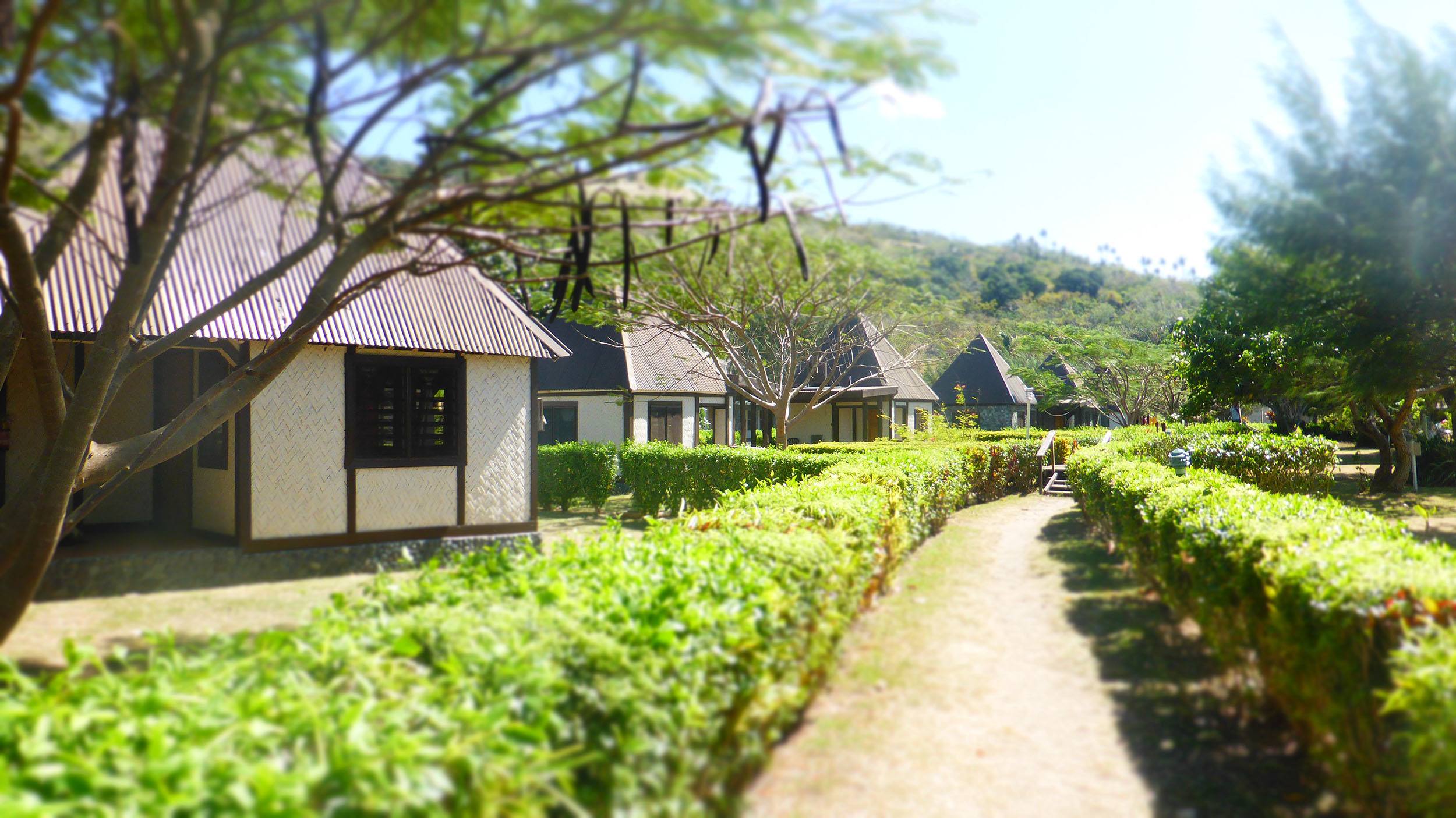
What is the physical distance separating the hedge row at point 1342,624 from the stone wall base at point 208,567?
20.1ft

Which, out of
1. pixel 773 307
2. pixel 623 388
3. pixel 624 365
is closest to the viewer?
pixel 773 307

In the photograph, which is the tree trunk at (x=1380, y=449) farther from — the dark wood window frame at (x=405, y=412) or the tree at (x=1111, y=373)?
the dark wood window frame at (x=405, y=412)

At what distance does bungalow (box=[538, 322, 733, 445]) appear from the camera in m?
24.1

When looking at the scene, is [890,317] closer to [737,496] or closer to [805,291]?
[805,291]

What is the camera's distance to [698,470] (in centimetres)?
1655

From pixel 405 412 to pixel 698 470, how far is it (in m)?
6.49

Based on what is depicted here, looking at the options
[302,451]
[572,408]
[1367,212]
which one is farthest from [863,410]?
[302,451]

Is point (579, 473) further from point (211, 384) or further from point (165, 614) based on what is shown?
point (165, 614)

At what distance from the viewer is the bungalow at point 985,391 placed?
42000mm

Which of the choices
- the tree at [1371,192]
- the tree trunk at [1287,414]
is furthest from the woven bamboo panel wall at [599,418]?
the tree trunk at [1287,414]

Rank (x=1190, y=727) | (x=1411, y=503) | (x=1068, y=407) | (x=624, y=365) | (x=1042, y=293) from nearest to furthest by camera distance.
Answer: (x=1190, y=727)
(x=1411, y=503)
(x=624, y=365)
(x=1068, y=407)
(x=1042, y=293)

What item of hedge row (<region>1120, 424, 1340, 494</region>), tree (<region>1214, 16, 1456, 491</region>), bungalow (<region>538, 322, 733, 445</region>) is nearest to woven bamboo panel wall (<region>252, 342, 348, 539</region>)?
tree (<region>1214, 16, 1456, 491</region>)

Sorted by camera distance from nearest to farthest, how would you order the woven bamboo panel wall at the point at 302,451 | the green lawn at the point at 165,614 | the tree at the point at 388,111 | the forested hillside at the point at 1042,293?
the tree at the point at 388,111 → the green lawn at the point at 165,614 → the woven bamboo panel wall at the point at 302,451 → the forested hillside at the point at 1042,293

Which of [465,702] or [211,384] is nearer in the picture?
[465,702]
